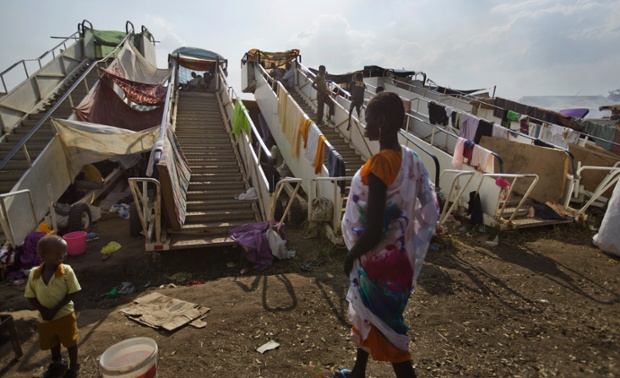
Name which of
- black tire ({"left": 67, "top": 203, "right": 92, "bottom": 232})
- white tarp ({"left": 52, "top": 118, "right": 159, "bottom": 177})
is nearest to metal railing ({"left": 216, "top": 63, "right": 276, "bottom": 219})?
white tarp ({"left": 52, "top": 118, "right": 159, "bottom": 177})

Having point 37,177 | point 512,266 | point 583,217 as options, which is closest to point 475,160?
point 583,217

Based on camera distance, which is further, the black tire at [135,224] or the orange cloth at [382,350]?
the black tire at [135,224]

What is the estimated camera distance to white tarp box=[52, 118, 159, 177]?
728 cm

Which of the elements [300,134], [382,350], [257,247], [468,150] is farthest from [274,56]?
[382,350]

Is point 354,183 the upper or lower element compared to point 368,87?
lower

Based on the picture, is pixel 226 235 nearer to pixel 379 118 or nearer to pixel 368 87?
pixel 379 118

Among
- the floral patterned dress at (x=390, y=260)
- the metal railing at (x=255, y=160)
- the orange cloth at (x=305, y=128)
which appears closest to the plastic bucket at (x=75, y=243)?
the metal railing at (x=255, y=160)

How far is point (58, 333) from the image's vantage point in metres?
2.53

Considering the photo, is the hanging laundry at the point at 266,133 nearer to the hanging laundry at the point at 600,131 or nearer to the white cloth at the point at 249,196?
the white cloth at the point at 249,196

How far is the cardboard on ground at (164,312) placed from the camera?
3.15 m

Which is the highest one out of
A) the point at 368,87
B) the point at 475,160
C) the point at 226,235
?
the point at 368,87

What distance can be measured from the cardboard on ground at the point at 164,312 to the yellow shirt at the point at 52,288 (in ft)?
2.69

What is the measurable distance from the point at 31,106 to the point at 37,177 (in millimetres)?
4631

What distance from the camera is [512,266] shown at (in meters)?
4.58
